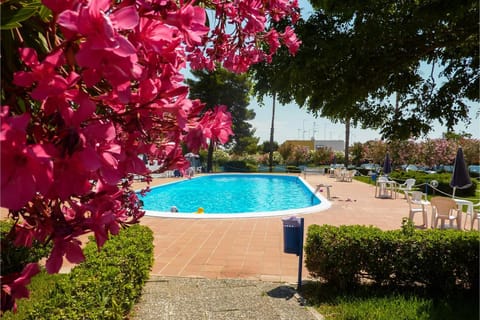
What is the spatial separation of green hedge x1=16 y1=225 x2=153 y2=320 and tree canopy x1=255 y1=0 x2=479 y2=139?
2.64 m

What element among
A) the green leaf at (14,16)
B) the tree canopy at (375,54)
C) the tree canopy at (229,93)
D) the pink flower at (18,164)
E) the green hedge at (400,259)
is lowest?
the green hedge at (400,259)

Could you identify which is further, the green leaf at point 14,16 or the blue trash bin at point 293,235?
the blue trash bin at point 293,235

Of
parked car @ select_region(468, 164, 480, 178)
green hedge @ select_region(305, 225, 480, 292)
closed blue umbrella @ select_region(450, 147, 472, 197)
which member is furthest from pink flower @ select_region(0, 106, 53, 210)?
parked car @ select_region(468, 164, 480, 178)

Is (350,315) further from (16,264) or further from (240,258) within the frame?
(16,264)

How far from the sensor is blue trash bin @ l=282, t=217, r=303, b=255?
4.76m

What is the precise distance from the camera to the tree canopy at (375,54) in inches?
119

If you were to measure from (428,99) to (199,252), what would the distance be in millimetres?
4668

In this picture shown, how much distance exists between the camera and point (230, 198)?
17875 millimetres

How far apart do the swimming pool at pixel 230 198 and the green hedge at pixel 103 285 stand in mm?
5311

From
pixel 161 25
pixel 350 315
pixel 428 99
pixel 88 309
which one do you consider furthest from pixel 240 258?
pixel 161 25

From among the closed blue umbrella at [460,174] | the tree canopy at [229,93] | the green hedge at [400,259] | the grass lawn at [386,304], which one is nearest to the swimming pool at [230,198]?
the closed blue umbrella at [460,174]

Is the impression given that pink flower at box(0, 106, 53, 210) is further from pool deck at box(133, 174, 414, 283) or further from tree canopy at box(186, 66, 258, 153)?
tree canopy at box(186, 66, 258, 153)

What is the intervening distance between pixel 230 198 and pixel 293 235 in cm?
1318

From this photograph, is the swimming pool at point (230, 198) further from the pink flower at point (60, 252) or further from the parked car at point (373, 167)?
the parked car at point (373, 167)
